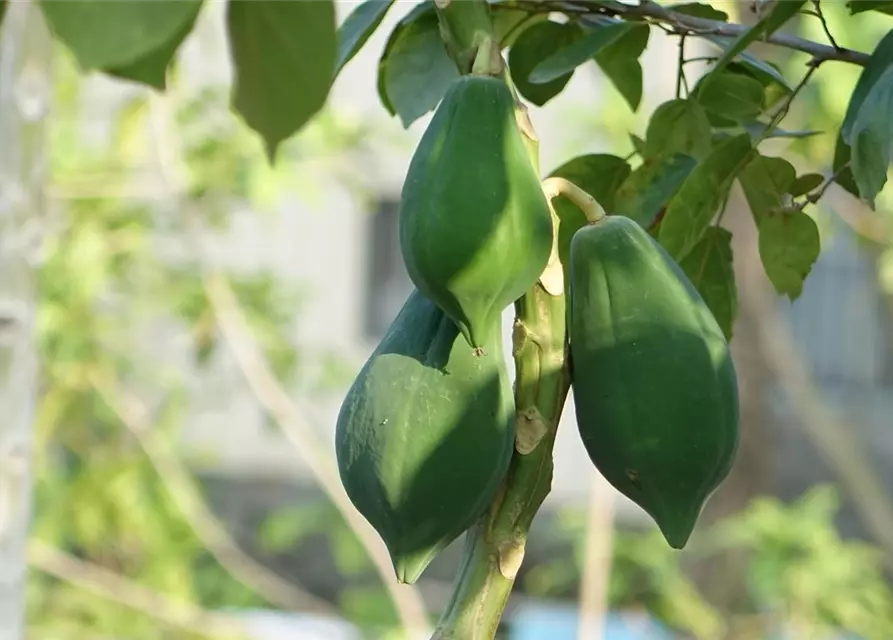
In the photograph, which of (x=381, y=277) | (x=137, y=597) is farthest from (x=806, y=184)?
(x=381, y=277)

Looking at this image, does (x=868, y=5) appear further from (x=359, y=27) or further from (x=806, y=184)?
(x=359, y=27)

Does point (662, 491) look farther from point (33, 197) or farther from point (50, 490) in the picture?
point (50, 490)

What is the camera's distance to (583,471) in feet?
12.2

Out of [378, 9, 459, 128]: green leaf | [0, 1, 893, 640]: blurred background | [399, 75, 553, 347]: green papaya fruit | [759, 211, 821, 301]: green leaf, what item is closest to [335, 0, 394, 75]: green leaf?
[378, 9, 459, 128]: green leaf

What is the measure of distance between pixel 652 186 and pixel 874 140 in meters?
0.13

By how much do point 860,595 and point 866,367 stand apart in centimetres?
243

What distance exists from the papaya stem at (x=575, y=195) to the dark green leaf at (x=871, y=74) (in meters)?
0.11

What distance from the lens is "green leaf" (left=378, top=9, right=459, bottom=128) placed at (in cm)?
55

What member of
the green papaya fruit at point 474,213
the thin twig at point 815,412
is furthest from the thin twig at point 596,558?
the green papaya fruit at point 474,213

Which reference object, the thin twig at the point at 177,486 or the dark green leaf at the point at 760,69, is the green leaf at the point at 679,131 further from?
the thin twig at the point at 177,486

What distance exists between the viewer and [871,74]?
47 cm

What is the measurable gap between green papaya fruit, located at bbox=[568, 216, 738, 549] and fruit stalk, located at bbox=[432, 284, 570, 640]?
1 centimetres

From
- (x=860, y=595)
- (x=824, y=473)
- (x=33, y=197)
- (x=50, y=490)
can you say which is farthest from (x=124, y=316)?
(x=824, y=473)

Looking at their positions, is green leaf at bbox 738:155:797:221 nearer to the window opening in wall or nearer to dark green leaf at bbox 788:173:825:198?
dark green leaf at bbox 788:173:825:198
